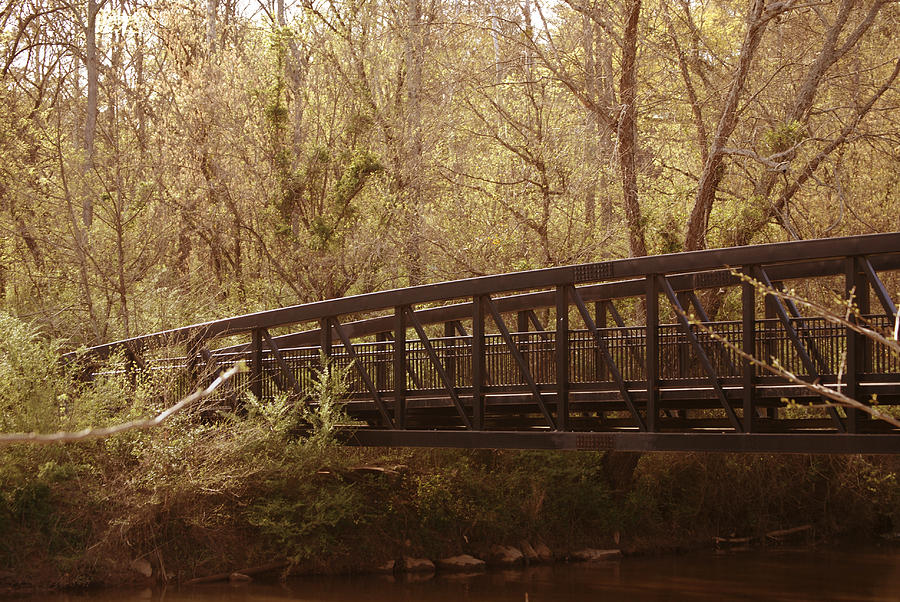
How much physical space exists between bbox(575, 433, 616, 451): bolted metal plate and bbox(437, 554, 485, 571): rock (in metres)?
5.69

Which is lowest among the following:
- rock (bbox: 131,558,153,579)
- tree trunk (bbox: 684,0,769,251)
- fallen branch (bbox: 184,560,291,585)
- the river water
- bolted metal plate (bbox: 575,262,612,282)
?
the river water

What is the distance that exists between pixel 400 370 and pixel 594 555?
258 inches

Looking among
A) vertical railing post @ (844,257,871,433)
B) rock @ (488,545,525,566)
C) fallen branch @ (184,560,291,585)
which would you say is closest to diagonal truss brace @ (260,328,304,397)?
fallen branch @ (184,560,291,585)

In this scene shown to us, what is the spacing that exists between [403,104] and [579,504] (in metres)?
11.5

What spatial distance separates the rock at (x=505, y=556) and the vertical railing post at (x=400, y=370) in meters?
4.49

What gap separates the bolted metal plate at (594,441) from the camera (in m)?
14.5

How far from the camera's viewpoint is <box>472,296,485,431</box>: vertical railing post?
51.3ft

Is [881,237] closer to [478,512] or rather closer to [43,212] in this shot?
[478,512]

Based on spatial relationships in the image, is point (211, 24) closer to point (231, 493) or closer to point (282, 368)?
point (282, 368)

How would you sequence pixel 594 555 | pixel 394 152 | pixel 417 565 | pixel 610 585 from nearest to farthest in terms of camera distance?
pixel 610 585 → pixel 417 565 → pixel 594 555 → pixel 394 152

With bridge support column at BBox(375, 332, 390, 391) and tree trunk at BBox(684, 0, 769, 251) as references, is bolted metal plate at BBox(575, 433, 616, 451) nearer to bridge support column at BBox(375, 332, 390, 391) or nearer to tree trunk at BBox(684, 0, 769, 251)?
bridge support column at BBox(375, 332, 390, 391)

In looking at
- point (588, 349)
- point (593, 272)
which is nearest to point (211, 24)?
point (588, 349)

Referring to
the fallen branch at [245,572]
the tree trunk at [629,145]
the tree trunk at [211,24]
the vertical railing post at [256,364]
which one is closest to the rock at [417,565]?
the fallen branch at [245,572]

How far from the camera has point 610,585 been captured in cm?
1781
